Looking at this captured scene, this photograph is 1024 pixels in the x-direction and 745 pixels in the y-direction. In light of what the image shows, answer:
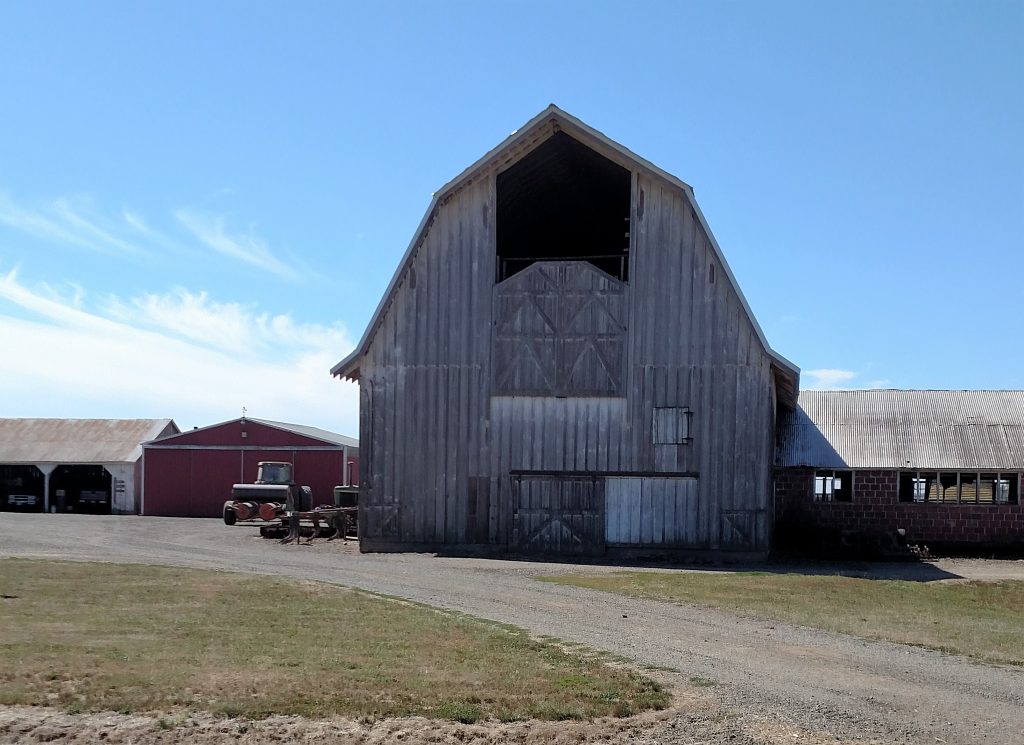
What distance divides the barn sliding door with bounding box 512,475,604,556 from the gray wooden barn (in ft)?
0.13

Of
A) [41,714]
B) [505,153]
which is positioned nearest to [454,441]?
[505,153]

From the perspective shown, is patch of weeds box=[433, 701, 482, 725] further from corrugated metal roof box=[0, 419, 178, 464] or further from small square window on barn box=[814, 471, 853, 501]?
corrugated metal roof box=[0, 419, 178, 464]

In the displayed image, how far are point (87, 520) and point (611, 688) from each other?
138 feet

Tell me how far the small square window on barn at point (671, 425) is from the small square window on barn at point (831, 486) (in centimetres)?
789

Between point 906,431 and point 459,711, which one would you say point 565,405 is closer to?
point 906,431

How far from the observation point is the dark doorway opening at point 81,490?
58.2 m

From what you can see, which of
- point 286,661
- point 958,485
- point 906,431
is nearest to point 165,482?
point 906,431

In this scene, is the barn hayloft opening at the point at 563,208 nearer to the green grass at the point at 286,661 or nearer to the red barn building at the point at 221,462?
the green grass at the point at 286,661

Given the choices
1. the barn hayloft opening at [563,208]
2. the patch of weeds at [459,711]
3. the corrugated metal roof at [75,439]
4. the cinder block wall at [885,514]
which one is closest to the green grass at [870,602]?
the patch of weeds at [459,711]

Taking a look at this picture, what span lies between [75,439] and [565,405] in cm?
4043

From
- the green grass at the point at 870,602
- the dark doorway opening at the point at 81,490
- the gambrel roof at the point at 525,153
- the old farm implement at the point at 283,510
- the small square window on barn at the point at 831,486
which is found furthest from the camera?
the dark doorway opening at the point at 81,490

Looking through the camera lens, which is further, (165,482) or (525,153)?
(165,482)

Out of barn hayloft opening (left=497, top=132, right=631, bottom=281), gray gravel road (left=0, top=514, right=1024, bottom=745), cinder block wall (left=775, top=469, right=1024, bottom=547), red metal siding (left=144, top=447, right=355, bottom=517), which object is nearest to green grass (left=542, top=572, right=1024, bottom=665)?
gray gravel road (left=0, top=514, right=1024, bottom=745)

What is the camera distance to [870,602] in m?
21.0
